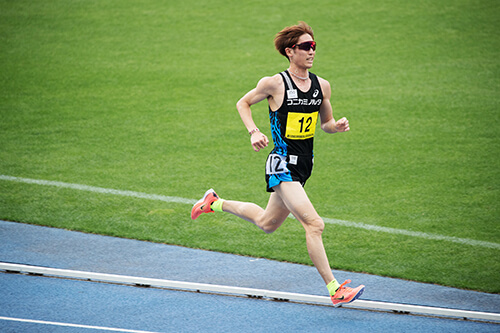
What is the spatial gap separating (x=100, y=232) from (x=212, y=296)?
2.00 m

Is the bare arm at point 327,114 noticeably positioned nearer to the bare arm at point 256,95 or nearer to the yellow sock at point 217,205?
the bare arm at point 256,95

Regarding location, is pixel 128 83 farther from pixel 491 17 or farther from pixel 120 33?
pixel 491 17

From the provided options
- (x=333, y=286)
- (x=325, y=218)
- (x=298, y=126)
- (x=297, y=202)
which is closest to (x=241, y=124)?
(x=325, y=218)

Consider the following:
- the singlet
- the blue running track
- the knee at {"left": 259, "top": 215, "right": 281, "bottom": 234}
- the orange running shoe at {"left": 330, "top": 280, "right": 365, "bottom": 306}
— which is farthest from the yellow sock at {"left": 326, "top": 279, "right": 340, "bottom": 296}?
the singlet

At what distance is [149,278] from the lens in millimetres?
5543

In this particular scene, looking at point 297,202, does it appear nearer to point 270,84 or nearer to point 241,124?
point 270,84

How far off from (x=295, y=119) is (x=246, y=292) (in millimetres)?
1619

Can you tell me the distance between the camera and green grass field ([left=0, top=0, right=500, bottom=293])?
680 cm

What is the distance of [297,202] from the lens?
493 cm

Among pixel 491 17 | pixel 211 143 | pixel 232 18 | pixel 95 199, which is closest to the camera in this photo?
pixel 95 199

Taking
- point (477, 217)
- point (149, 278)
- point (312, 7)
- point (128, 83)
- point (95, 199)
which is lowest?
point (477, 217)

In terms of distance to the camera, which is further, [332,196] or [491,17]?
[491,17]

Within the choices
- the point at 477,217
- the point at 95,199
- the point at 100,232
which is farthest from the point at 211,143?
the point at 477,217

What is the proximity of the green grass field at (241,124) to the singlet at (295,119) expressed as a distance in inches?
59.5
